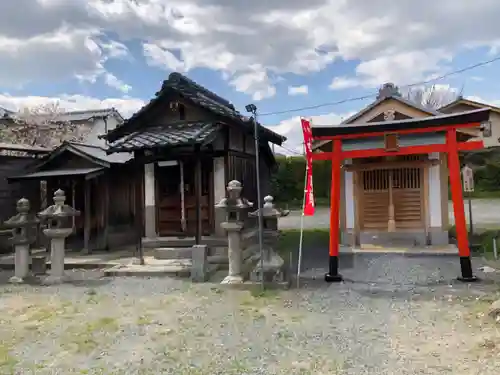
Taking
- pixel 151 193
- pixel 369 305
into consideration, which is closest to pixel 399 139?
pixel 369 305

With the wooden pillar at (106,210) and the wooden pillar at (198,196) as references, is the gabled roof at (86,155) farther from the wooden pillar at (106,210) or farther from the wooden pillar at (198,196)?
the wooden pillar at (198,196)

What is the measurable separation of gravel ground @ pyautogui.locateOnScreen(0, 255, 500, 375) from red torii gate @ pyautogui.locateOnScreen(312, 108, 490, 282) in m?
0.71

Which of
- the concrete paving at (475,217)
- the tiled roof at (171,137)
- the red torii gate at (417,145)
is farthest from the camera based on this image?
the concrete paving at (475,217)

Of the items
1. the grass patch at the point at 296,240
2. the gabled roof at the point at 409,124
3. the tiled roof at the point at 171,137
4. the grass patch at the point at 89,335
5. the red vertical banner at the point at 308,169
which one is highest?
the tiled roof at the point at 171,137

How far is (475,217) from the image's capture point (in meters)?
21.1

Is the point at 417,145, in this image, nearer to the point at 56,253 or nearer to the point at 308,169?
Answer: the point at 308,169

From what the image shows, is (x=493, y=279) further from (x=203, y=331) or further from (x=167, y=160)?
(x=167, y=160)

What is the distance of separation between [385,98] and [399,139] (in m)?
4.15

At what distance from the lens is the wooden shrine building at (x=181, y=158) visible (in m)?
11.2

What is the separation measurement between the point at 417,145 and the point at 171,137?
19.8 feet

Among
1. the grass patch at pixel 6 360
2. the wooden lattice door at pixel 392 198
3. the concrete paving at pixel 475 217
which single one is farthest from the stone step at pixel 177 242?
the concrete paving at pixel 475 217

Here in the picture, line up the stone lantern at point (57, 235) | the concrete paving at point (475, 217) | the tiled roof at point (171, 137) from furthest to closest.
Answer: the concrete paving at point (475, 217), the tiled roof at point (171, 137), the stone lantern at point (57, 235)

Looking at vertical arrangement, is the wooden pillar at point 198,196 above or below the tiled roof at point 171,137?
below

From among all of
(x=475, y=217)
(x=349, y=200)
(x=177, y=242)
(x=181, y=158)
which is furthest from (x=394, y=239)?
(x=475, y=217)
